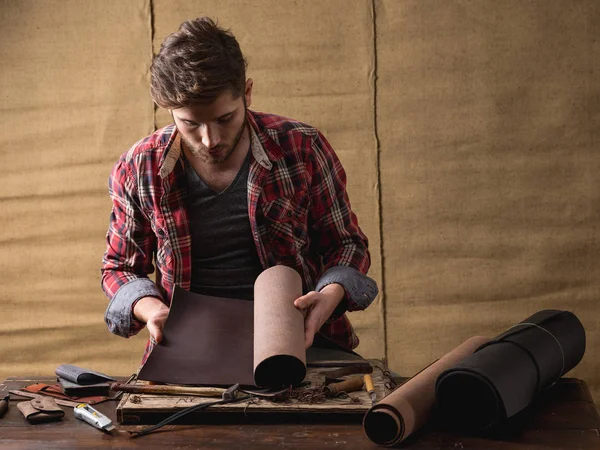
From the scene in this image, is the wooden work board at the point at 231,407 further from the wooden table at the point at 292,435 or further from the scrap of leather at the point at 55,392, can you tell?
the scrap of leather at the point at 55,392

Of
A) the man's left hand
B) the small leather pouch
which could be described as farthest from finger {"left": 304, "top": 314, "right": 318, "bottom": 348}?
the small leather pouch

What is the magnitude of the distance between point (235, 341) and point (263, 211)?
0.48 meters

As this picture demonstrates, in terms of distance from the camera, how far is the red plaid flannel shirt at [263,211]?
223 centimetres

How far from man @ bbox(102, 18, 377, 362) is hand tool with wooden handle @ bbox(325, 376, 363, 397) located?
34 cm

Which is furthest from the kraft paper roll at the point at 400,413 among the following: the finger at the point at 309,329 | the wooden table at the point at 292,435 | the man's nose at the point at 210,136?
the man's nose at the point at 210,136

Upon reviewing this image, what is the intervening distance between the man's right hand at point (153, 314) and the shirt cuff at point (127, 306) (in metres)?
0.02


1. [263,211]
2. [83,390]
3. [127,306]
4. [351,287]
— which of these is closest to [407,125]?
[263,211]

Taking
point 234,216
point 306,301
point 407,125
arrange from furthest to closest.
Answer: point 407,125 < point 234,216 < point 306,301

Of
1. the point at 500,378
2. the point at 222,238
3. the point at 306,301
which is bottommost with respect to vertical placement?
the point at 500,378

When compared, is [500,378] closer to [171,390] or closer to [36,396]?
[171,390]

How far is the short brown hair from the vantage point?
1985mm

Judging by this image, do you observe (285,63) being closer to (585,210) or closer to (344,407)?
(585,210)

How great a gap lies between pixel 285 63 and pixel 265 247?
1559 millimetres

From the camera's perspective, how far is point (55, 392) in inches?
76.5
